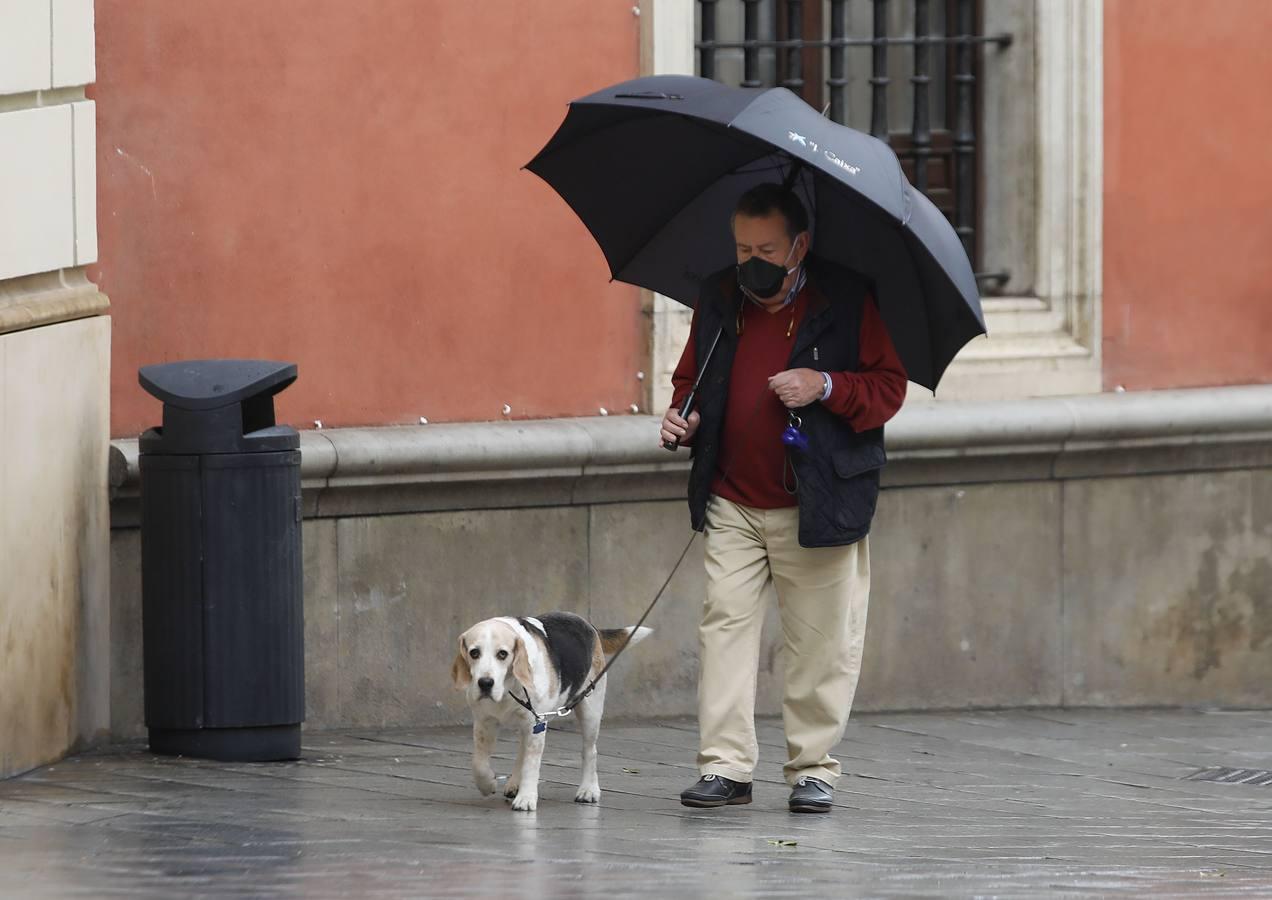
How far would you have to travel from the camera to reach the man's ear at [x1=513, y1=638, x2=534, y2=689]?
22.5ft

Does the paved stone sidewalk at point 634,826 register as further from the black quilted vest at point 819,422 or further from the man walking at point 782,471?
the black quilted vest at point 819,422

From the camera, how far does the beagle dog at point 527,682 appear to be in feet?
22.4

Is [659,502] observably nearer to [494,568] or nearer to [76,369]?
[494,568]

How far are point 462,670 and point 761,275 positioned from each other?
1383 mm

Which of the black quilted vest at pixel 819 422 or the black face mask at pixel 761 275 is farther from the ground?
the black face mask at pixel 761 275

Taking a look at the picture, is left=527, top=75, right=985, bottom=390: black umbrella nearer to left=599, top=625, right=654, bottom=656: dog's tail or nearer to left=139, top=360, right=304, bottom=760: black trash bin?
left=599, top=625, right=654, bottom=656: dog's tail

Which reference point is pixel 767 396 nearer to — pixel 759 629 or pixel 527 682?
pixel 759 629

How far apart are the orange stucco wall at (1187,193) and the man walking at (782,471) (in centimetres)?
361

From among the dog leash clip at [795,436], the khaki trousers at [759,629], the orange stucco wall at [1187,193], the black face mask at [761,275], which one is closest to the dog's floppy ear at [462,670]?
the khaki trousers at [759,629]

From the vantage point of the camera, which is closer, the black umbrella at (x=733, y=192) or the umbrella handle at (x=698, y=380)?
the black umbrella at (x=733, y=192)

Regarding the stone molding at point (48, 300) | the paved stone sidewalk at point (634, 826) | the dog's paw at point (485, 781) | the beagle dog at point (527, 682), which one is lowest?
the paved stone sidewalk at point (634, 826)

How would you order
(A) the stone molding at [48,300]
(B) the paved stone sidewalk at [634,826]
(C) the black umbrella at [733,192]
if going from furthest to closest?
(A) the stone molding at [48,300] → (C) the black umbrella at [733,192] → (B) the paved stone sidewalk at [634,826]

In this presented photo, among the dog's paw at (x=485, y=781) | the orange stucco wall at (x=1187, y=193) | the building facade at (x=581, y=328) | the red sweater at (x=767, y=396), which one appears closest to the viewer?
the red sweater at (x=767, y=396)

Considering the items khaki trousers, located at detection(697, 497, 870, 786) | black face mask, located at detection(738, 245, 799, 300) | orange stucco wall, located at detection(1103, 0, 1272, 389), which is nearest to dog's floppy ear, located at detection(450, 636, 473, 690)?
khaki trousers, located at detection(697, 497, 870, 786)
